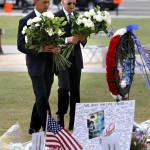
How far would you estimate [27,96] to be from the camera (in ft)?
45.4

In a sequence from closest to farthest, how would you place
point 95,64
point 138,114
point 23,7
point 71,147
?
point 71,147 < point 138,114 < point 95,64 < point 23,7

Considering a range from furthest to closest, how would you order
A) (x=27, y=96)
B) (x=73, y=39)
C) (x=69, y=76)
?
(x=27, y=96) < (x=69, y=76) < (x=73, y=39)

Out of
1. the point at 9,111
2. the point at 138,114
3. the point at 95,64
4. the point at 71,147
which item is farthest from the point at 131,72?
the point at 95,64

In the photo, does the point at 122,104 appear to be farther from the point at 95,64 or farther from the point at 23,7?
the point at 23,7

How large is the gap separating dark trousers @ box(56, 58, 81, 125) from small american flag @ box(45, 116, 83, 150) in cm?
322

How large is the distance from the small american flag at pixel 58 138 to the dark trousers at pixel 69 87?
3221 mm

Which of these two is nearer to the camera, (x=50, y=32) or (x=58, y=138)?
(x=58, y=138)

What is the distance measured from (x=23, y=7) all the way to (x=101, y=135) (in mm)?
33083

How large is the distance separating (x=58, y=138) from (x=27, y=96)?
667 centimetres

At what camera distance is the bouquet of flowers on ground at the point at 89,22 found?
9508 millimetres

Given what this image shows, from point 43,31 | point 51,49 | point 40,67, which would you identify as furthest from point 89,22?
→ point 40,67

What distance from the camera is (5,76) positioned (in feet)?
54.1

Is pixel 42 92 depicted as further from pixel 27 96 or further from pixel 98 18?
pixel 27 96

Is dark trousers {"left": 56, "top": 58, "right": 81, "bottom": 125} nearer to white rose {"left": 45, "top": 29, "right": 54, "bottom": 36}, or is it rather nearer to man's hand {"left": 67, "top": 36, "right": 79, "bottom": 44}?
man's hand {"left": 67, "top": 36, "right": 79, "bottom": 44}
